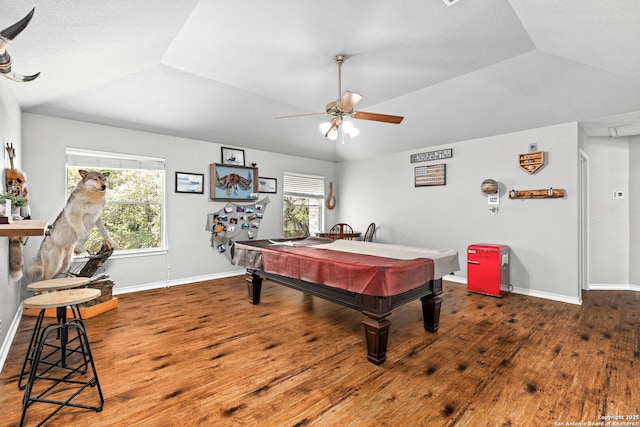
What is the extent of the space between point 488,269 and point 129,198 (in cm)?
525

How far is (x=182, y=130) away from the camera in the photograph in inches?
180

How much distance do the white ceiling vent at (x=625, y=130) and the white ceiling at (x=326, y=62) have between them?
12cm

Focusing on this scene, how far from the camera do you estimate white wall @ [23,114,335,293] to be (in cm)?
366

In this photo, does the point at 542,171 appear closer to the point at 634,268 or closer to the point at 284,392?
the point at 634,268

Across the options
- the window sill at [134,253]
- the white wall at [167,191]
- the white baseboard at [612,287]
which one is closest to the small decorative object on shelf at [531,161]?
the white baseboard at [612,287]

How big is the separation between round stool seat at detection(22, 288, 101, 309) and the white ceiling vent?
6003 millimetres

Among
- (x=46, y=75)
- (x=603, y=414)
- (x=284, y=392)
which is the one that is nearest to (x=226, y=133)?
(x=46, y=75)

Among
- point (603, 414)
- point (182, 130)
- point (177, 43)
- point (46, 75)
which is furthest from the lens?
point (182, 130)

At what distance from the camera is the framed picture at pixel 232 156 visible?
205 inches

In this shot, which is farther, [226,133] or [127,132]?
[226,133]

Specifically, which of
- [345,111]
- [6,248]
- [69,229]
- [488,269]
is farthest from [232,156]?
[488,269]

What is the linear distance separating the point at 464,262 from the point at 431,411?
3.56 m

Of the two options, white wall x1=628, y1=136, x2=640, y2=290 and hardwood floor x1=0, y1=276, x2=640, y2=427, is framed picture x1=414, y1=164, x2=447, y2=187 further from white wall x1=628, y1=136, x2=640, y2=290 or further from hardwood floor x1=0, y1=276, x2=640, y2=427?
white wall x1=628, y1=136, x2=640, y2=290

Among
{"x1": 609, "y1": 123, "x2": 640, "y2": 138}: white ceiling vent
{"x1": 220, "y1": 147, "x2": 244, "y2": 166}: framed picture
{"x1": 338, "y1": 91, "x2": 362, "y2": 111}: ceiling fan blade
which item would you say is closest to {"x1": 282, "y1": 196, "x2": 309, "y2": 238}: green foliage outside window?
{"x1": 220, "y1": 147, "x2": 244, "y2": 166}: framed picture
